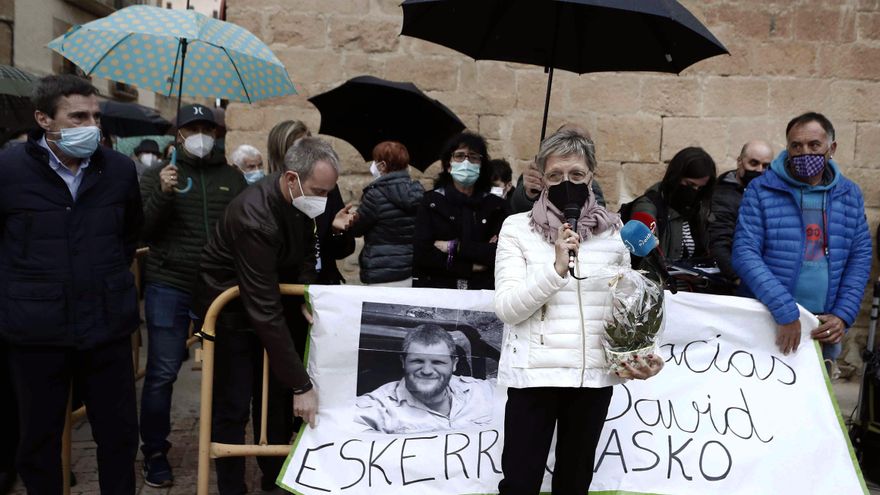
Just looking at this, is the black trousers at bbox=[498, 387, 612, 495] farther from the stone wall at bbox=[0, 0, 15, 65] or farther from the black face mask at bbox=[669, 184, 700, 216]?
the stone wall at bbox=[0, 0, 15, 65]

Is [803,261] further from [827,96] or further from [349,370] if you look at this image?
[827,96]

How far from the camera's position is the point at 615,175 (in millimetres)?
6855

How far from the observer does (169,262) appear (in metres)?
4.20

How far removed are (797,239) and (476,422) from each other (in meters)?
1.98

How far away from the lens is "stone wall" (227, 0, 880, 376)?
6.62 meters

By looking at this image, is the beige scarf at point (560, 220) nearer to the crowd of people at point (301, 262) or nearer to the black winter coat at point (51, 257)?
the crowd of people at point (301, 262)

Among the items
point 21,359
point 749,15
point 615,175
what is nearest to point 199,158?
point 21,359

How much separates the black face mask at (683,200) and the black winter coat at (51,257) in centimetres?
325

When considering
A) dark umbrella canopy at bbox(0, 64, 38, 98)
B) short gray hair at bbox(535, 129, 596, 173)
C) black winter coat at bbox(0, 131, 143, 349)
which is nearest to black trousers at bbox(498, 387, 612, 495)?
short gray hair at bbox(535, 129, 596, 173)

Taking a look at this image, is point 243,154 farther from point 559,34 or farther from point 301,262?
point 559,34

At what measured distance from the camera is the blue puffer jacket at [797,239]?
4039 millimetres

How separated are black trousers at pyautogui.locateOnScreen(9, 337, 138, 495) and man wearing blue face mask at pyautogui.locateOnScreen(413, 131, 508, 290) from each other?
1.75m

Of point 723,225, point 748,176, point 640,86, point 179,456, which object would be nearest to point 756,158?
point 748,176

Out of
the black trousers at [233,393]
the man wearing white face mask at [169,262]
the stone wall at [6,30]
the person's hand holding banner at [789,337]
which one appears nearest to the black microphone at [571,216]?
the person's hand holding banner at [789,337]
